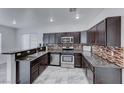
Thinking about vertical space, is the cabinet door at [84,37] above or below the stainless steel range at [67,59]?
above

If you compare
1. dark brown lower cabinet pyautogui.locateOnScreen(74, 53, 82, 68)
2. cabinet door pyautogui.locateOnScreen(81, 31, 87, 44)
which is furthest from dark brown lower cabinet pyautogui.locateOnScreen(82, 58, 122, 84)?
cabinet door pyautogui.locateOnScreen(81, 31, 87, 44)

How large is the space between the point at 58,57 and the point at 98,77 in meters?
3.71

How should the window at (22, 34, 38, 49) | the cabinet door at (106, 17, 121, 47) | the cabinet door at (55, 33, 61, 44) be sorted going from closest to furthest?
1. the cabinet door at (106, 17, 121, 47)
2. the cabinet door at (55, 33, 61, 44)
3. the window at (22, 34, 38, 49)

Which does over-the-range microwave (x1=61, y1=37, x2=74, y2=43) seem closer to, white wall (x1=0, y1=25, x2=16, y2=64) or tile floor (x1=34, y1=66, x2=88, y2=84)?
tile floor (x1=34, y1=66, x2=88, y2=84)

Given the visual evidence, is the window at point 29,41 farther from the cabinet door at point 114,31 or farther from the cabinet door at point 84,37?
the cabinet door at point 114,31

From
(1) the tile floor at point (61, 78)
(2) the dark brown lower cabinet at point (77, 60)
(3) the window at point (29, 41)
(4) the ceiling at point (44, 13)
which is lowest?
(1) the tile floor at point (61, 78)

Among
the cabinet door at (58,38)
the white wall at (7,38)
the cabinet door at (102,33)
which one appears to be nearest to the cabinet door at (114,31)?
the cabinet door at (102,33)

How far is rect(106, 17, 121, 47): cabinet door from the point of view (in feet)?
8.86

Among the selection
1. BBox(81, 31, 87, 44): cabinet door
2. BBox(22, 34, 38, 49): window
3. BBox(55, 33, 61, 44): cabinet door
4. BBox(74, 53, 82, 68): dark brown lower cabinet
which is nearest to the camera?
A: BBox(74, 53, 82, 68): dark brown lower cabinet

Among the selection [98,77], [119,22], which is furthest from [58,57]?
[119,22]

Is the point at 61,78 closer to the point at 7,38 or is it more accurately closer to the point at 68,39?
the point at 68,39

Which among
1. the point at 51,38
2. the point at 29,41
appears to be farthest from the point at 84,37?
the point at 29,41

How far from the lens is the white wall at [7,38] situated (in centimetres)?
726
